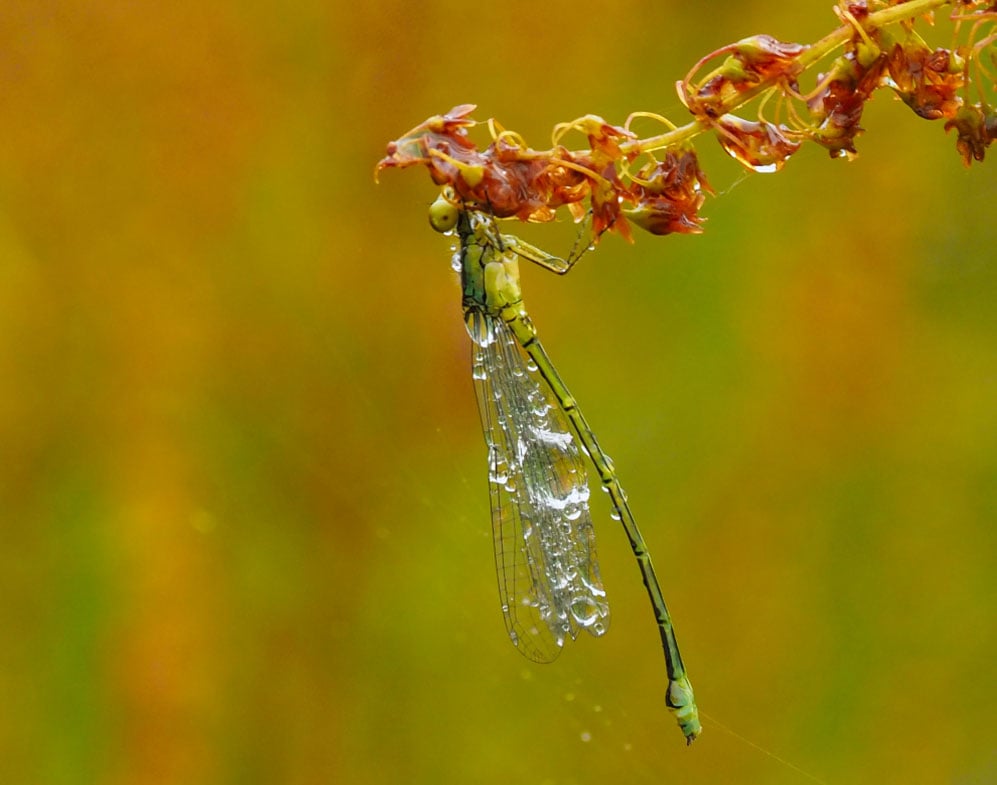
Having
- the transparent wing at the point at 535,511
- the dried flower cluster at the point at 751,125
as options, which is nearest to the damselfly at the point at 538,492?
the transparent wing at the point at 535,511

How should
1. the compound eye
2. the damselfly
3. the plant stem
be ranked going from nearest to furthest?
the plant stem → the compound eye → the damselfly

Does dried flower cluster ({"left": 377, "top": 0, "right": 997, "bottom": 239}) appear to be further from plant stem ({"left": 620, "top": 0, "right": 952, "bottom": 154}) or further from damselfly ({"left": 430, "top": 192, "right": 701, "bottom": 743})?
damselfly ({"left": 430, "top": 192, "right": 701, "bottom": 743})

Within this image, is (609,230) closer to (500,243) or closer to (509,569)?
(500,243)

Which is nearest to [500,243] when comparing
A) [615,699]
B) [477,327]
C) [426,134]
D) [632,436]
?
[477,327]

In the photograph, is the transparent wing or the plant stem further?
the transparent wing

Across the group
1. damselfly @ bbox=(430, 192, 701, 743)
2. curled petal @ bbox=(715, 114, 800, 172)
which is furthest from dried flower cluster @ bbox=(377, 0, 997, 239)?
damselfly @ bbox=(430, 192, 701, 743)

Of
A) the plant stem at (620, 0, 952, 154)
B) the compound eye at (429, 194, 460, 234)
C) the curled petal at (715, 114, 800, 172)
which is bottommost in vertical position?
the curled petal at (715, 114, 800, 172)
